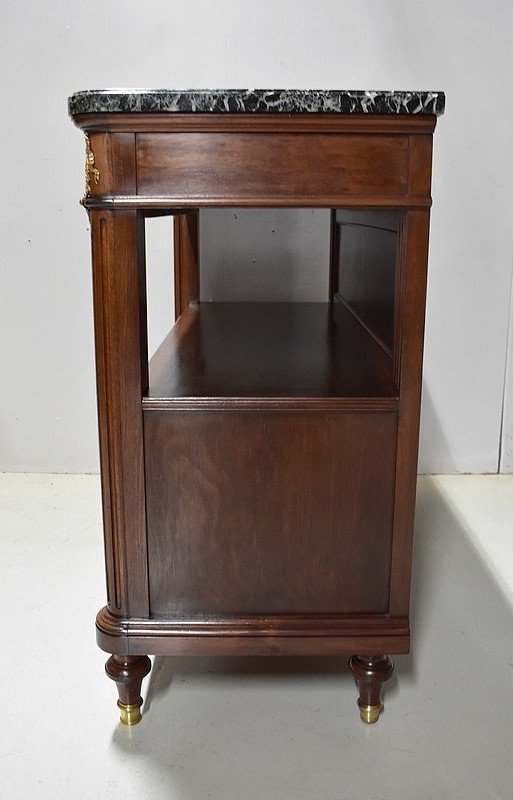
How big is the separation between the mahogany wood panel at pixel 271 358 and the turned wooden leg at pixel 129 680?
0.46 meters

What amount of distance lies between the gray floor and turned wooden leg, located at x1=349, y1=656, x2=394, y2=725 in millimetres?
24

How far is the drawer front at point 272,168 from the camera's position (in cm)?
125

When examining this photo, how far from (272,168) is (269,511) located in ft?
1.74

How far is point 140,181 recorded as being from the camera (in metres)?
1.26

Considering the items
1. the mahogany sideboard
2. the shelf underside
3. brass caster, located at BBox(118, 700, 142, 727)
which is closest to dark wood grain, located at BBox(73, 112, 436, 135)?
the mahogany sideboard

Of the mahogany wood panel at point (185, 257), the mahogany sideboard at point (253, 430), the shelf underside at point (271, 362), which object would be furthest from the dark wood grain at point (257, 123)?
the mahogany wood panel at point (185, 257)

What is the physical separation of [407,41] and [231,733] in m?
2.04

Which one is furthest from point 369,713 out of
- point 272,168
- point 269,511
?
point 272,168

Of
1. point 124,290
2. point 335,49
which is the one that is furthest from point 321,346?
point 335,49

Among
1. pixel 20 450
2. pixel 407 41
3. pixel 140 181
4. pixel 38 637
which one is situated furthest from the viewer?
pixel 20 450

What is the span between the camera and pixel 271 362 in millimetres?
1658

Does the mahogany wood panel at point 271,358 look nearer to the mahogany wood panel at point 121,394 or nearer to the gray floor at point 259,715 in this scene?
the mahogany wood panel at point 121,394

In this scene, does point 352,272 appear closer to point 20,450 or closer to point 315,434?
point 315,434

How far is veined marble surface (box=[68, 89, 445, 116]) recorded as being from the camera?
1.21 m
